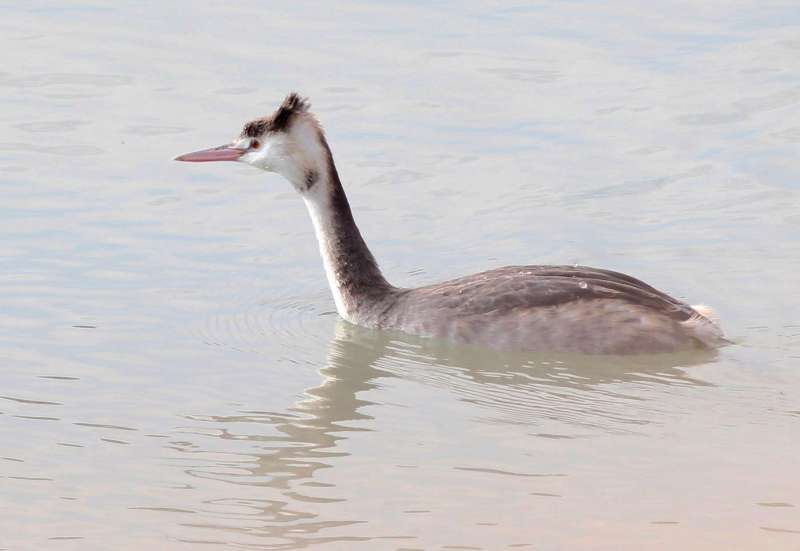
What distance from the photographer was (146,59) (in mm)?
16141

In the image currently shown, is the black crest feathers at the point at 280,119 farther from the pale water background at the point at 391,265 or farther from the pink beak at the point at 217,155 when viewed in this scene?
the pale water background at the point at 391,265

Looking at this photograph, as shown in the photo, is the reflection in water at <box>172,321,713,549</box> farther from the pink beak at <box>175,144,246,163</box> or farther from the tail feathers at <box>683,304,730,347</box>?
the pink beak at <box>175,144,246,163</box>

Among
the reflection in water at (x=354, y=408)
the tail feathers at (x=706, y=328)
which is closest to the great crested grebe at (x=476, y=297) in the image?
the tail feathers at (x=706, y=328)

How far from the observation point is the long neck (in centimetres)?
1143

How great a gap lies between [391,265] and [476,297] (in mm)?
1574

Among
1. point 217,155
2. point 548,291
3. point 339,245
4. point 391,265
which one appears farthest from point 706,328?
point 217,155

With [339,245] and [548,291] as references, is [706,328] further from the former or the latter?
[339,245]

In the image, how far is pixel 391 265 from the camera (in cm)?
1236

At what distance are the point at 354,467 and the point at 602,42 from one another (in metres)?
9.21

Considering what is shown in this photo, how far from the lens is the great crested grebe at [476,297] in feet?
34.7

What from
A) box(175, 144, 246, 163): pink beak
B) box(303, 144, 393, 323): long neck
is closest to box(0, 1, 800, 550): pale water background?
box(303, 144, 393, 323): long neck

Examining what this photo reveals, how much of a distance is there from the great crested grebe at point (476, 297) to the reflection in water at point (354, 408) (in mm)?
119

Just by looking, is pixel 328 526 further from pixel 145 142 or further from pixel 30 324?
pixel 145 142

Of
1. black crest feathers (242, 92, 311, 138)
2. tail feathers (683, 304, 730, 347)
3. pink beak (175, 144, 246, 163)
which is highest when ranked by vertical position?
black crest feathers (242, 92, 311, 138)
